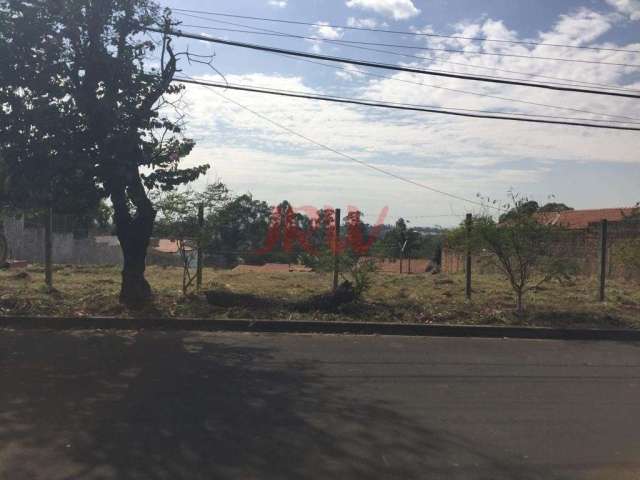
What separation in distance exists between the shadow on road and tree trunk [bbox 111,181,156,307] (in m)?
3.27

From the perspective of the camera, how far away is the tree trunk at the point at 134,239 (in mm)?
10664

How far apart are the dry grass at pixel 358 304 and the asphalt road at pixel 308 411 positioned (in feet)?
5.23

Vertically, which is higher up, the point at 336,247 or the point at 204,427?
the point at 336,247

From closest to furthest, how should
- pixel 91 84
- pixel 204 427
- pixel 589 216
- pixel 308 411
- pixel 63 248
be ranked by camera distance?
pixel 204 427
pixel 308 411
pixel 91 84
pixel 589 216
pixel 63 248

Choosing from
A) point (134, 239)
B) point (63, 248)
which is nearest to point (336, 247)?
point (134, 239)

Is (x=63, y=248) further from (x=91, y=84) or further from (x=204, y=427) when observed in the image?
(x=204, y=427)

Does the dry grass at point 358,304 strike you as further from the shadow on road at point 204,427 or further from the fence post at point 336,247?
the shadow on road at point 204,427

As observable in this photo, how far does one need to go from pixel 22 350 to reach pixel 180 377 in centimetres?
254

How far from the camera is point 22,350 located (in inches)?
304

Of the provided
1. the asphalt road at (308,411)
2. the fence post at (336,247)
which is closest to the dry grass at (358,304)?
the fence post at (336,247)

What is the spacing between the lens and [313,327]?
974 cm

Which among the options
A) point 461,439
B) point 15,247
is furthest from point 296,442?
point 15,247

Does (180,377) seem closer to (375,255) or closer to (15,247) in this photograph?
(375,255)

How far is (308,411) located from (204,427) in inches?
38.9
